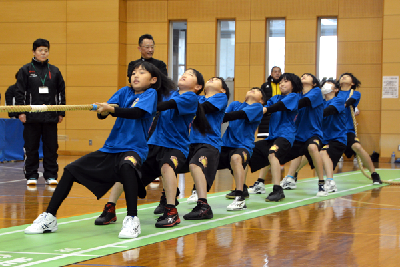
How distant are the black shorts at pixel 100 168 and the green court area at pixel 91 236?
37 cm

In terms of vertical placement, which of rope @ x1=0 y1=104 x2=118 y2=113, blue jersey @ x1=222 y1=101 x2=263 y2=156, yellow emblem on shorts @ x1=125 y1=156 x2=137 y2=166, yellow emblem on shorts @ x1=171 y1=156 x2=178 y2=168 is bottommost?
yellow emblem on shorts @ x1=171 y1=156 x2=178 y2=168

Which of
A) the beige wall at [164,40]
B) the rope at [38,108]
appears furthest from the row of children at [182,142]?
the beige wall at [164,40]

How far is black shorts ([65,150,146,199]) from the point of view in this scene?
161 inches

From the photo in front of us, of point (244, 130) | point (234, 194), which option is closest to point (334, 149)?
point (234, 194)

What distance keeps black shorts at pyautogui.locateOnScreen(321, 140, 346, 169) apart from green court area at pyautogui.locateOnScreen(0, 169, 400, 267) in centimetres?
130

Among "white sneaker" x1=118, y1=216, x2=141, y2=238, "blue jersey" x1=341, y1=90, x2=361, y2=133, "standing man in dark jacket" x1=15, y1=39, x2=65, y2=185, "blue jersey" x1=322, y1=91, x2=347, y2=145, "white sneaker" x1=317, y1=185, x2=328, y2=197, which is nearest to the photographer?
"white sneaker" x1=118, y1=216, x2=141, y2=238

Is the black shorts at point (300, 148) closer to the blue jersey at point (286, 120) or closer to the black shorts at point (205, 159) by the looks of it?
the blue jersey at point (286, 120)

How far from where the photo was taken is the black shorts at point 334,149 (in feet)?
24.3

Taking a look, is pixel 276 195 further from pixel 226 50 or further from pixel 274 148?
pixel 226 50

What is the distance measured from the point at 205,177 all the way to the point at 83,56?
1067cm

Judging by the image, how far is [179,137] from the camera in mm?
4711

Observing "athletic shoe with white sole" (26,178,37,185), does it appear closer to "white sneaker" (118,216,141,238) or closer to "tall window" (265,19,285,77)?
"white sneaker" (118,216,141,238)

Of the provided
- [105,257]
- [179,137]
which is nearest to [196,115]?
[179,137]

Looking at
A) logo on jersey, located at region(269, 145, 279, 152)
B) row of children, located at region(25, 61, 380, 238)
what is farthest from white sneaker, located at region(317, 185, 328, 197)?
logo on jersey, located at region(269, 145, 279, 152)
